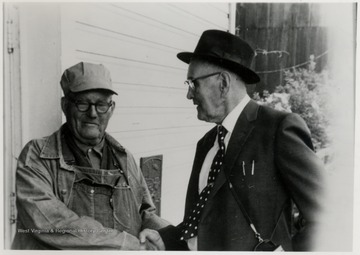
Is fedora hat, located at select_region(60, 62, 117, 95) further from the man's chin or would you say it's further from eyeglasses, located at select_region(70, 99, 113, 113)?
the man's chin

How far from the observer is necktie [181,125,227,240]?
204cm

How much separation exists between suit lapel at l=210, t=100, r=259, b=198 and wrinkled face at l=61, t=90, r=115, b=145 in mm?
681

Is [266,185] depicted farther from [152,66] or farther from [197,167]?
[152,66]

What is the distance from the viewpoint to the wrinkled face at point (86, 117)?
78.1 inches

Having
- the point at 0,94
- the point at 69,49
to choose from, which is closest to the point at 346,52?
the point at 69,49

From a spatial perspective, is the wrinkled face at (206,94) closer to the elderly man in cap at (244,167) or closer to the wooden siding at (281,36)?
the elderly man in cap at (244,167)

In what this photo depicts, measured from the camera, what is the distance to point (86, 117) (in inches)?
78.1

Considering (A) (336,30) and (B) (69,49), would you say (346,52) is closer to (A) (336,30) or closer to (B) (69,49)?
(A) (336,30)

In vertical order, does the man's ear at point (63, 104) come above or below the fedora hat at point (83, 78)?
below

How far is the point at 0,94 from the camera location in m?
2.09

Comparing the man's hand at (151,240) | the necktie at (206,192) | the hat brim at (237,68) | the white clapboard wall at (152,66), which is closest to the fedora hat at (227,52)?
the hat brim at (237,68)

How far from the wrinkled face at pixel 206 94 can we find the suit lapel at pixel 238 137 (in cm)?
11

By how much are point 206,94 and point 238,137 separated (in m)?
0.29

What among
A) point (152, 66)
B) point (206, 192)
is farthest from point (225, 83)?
point (206, 192)
